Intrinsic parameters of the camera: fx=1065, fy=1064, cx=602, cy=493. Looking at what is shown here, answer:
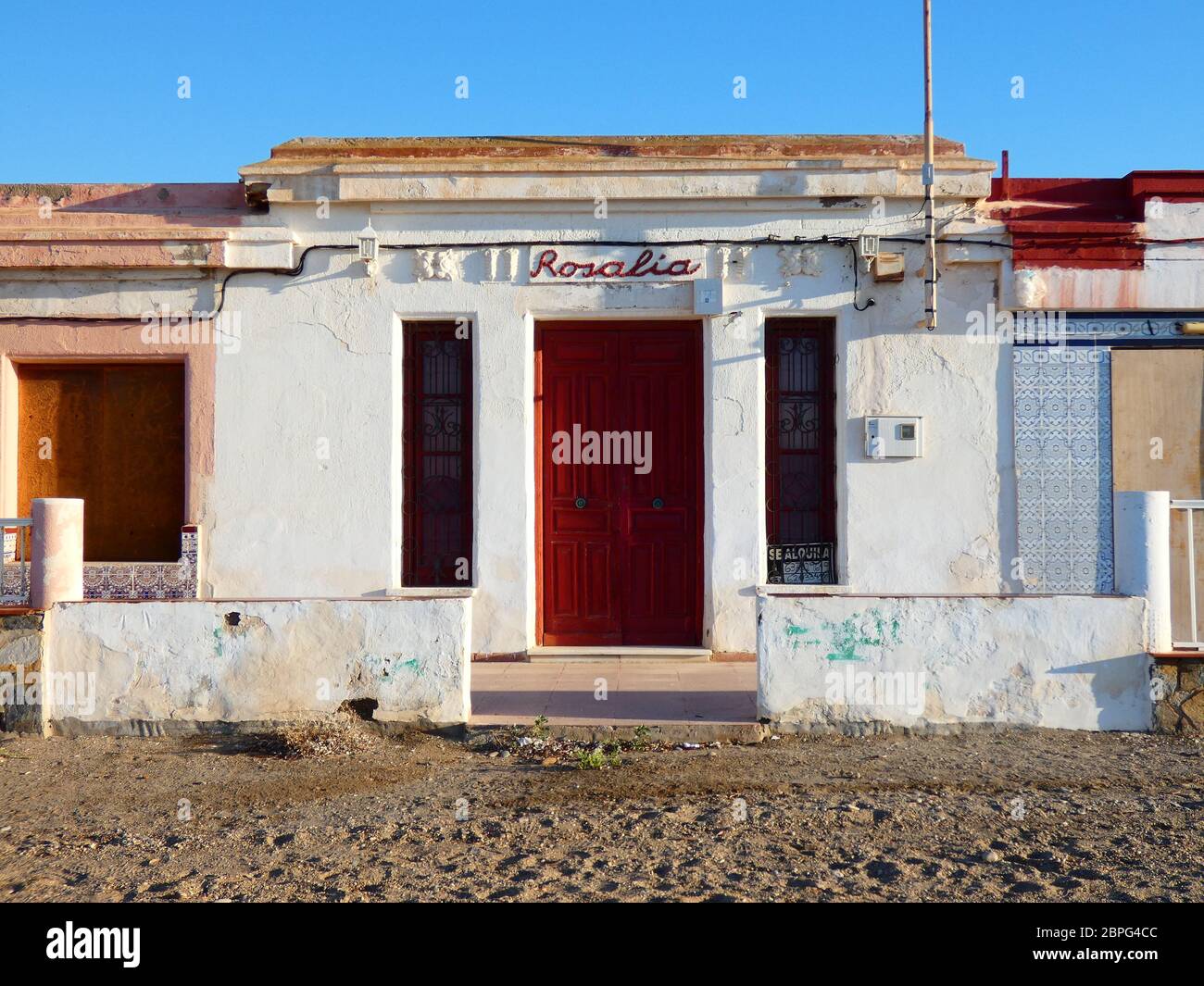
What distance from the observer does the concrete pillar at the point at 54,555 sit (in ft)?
20.3

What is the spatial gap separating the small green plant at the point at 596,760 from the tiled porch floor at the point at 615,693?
0.37 m

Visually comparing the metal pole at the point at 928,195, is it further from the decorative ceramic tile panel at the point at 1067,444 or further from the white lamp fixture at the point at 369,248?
the white lamp fixture at the point at 369,248

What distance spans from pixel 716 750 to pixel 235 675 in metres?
2.74

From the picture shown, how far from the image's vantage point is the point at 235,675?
19.8 feet

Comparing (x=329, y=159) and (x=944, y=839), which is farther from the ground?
(x=329, y=159)

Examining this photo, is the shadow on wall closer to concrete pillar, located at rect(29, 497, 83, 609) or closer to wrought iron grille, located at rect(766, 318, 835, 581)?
wrought iron grille, located at rect(766, 318, 835, 581)

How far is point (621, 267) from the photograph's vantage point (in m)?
8.29

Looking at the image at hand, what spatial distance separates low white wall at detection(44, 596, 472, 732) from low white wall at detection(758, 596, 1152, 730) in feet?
6.13

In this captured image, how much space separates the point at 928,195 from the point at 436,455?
427 centimetres

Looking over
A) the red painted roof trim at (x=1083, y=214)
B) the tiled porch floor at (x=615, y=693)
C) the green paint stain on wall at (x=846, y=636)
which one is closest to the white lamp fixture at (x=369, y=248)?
the tiled porch floor at (x=615, y=693)

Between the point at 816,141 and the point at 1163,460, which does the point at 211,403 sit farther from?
the point at 1163,460

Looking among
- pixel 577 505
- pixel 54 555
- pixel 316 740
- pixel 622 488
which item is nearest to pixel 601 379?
pixel 622 488
